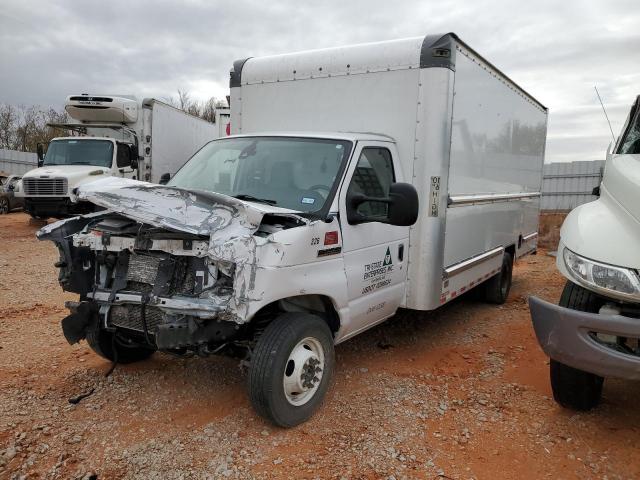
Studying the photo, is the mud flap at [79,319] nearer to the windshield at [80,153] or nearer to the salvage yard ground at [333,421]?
the salvage yard ground at [333,421]

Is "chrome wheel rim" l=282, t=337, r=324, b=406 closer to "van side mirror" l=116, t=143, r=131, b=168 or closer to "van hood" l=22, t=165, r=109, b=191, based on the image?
"van hood" l=22, t=165, r=109, b=191

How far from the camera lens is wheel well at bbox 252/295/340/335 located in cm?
388

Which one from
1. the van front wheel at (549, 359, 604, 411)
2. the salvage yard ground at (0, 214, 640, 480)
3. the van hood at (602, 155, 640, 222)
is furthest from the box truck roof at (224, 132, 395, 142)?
the van front wheel at (549, 359, 604, 411)

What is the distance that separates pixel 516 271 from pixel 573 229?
312 inches

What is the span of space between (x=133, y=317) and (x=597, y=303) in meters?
3.23

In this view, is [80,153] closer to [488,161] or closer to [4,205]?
[4,205]

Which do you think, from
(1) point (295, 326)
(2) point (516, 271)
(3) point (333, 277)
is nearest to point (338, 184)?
(3) point (333, 277)

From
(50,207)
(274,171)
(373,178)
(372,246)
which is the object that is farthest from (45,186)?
(372,246)

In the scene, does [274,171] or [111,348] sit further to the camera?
[111,348]

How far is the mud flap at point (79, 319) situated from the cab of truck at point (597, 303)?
10.5 ft

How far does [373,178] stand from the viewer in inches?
181

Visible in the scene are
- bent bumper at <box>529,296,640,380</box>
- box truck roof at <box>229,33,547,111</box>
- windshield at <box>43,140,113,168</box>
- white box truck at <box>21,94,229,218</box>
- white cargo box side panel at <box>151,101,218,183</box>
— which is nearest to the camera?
bent bumper at <box>529,296,640,380</box>

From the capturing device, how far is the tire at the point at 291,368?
353 centimetres

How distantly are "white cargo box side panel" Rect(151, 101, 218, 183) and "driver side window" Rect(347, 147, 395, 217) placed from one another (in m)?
10.5
